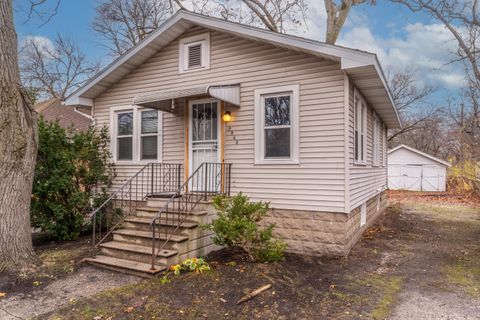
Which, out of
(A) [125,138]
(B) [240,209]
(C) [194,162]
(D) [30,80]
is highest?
(D) [30,80]

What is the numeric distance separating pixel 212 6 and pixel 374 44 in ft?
44.3

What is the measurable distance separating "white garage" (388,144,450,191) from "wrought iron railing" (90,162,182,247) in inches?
835

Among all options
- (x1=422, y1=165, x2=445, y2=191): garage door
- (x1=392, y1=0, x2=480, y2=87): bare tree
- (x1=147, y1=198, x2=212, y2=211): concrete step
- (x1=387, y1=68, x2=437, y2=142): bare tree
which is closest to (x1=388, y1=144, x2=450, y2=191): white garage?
(x1=422, y1=165, x2=445, y2=191): garage door

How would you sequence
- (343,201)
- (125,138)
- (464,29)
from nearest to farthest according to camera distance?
(343,201), (125,138), (464,29)

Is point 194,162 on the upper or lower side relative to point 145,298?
upper

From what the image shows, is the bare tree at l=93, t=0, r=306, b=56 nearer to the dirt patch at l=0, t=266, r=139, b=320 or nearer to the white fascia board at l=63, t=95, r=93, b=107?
the white fascia board at l=63, t=95, r=93, b=107

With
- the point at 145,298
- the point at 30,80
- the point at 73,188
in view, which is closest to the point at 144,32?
the point at 30,80

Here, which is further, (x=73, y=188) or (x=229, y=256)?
(x=73, y=188)

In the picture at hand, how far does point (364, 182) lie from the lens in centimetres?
789

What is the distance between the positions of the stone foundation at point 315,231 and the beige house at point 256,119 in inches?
0.7

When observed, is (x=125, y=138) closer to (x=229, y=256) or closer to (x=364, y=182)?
(x=229, y=256)

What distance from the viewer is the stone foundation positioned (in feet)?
19.2

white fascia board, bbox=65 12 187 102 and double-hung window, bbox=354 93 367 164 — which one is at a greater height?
white fascia board, bbox=65 12 187 102

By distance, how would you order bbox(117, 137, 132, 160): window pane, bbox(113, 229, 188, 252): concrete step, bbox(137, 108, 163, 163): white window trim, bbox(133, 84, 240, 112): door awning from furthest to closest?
1. bbox(117, 137, 132, 160): window pane
2. bbox(137, 108, 163, 163): white window trim
3. bbox(133, 84, 240, 112): door awning
4. bbox(113, 229, 188, 252): concrete step
